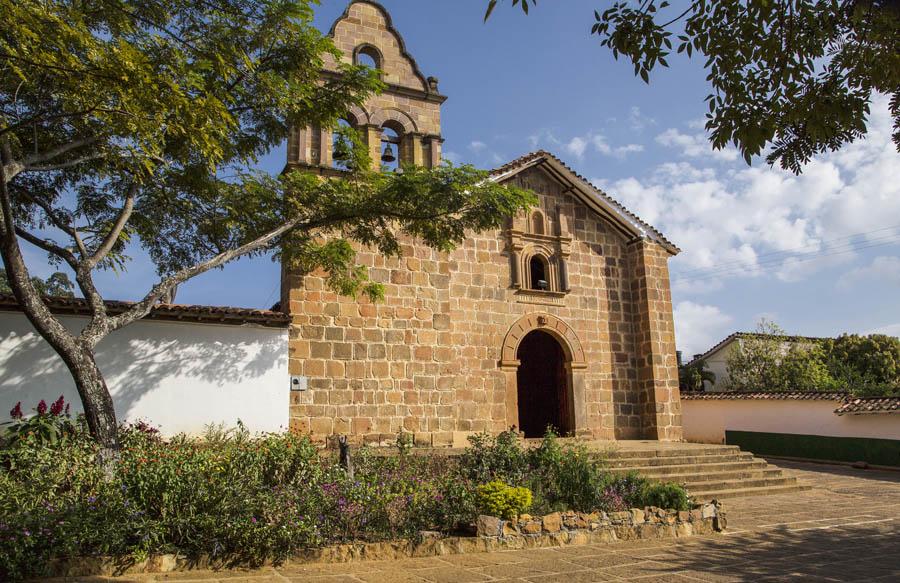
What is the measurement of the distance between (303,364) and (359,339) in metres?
1.23

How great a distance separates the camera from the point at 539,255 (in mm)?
15711

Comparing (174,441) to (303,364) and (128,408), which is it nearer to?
(128,408)

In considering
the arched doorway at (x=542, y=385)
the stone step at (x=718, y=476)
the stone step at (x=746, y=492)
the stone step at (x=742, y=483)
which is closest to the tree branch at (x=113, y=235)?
the arched doorway at (x=542, y=385)

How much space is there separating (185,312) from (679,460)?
10007mm

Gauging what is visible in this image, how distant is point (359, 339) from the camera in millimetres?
12453

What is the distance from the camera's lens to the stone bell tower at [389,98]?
533 inches

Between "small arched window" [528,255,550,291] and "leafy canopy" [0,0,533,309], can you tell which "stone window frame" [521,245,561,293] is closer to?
"small arched window" [528,255,550,291]

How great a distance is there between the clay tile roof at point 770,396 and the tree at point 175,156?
1358 cm

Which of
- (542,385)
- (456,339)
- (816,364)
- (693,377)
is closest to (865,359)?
(816,364)

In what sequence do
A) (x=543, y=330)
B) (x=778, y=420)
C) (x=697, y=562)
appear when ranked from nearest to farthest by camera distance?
1. (x=697, y=562)
2. (x=543, y=330)
3. (x=778, y=420)

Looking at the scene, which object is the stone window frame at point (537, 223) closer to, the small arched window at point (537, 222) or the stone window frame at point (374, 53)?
the small arched window at point (537, 222)

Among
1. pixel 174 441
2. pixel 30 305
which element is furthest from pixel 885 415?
pixel 30 305

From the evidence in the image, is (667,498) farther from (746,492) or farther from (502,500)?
(746,492)

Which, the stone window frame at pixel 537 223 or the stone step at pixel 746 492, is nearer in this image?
the stone step at pixel 746 492
